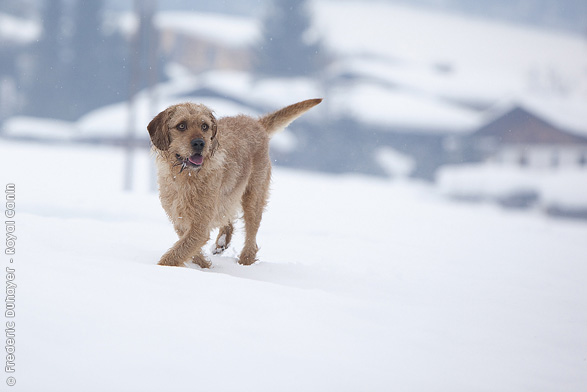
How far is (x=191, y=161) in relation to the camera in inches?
199

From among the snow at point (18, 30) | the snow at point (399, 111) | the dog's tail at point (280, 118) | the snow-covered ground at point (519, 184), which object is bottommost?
the dog's tail at point (280, 118)

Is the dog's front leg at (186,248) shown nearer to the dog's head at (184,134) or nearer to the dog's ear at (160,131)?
the dog's head at (184,134)

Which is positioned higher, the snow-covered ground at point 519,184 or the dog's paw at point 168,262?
the snow-covered ground at point 519,184

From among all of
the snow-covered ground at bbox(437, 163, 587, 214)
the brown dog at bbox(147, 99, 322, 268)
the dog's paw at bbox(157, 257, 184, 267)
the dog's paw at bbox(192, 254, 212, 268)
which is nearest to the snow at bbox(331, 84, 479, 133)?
the snow-covered ground at bbox(437, 163, 587, 214)

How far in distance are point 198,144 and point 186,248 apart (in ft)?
2.58

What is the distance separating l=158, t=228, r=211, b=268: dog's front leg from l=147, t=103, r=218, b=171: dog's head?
1.68 feet

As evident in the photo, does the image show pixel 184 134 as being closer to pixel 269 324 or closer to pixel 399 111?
pixel 269 324

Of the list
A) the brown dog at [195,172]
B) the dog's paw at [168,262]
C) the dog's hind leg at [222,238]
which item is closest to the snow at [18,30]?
the dog's hind leg at [222,238]

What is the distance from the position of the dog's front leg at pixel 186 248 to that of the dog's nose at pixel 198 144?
2.09 ft

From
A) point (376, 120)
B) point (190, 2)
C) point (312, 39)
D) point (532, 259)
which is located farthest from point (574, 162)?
point (190, 2)

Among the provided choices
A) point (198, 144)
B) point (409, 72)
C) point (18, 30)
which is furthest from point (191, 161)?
point (409, 72)

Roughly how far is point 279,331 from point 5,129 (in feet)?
128

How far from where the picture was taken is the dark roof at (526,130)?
1361 inches

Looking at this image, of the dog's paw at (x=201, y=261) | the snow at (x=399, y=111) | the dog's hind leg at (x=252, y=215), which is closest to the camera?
the dog's paw at (x=201, y=261)
